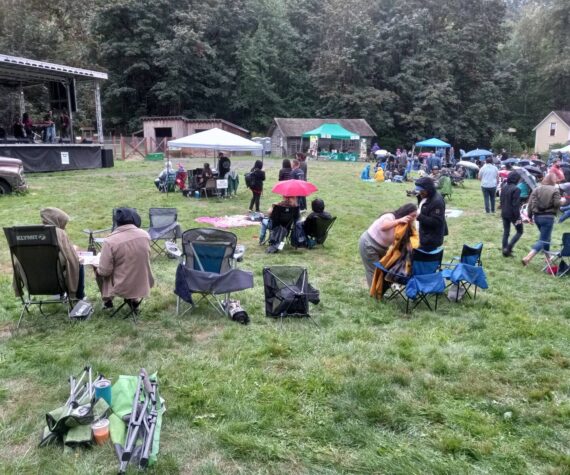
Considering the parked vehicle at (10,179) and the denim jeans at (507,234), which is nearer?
the denim jeans at (507,234)

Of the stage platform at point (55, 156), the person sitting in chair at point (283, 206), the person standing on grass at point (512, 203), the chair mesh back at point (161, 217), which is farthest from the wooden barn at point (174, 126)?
the person standing on grass at point (512, 203)

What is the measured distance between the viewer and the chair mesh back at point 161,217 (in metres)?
8.09

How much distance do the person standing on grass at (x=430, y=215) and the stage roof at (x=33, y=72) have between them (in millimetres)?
16077

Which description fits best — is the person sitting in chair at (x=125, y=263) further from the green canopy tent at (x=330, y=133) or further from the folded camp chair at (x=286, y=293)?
the green canopy tent at (x=330, y=133)

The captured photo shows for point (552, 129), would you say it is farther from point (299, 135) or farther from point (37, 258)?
point (37, 258)

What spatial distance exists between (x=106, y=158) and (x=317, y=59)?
89.6ft

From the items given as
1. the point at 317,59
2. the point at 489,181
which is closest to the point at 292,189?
the point at 489,181

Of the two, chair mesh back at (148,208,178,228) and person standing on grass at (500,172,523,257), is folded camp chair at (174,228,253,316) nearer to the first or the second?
chair mesh back at (148,208,178,228)

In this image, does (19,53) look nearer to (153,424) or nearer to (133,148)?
(133,148)

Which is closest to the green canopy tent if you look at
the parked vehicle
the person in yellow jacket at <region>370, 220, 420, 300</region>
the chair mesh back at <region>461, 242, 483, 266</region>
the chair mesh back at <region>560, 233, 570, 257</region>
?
the parked vehicle

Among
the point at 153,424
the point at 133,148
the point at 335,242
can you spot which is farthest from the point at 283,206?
the point at 133,148

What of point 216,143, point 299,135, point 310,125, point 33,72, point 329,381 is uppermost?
point 33,72

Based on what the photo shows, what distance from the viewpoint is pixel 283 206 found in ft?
27.6

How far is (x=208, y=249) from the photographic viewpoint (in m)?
5.70
